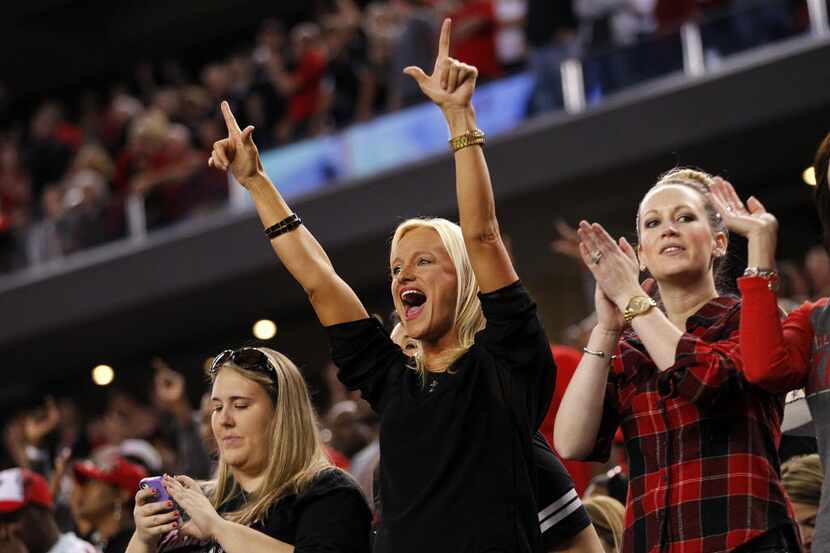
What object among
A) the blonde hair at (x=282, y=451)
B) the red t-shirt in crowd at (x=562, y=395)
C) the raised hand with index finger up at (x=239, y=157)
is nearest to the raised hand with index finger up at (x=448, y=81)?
the raised hand with index finger up at (x=239, y=157)

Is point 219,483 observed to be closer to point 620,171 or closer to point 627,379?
point 627,379

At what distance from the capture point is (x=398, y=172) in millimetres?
11211

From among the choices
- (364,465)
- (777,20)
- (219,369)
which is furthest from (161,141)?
(219,369)

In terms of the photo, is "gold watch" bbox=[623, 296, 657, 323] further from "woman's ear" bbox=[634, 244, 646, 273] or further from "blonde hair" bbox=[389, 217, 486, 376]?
"blonde hair" bbox=[389, 217, 486, 376]

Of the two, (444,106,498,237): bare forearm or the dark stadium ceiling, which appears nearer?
(444,106,498,237): bare forearm

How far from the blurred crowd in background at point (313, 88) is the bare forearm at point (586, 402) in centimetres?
644

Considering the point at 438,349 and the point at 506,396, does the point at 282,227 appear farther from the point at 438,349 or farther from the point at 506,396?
the point at 506,396

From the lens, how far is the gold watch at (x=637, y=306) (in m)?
3.39

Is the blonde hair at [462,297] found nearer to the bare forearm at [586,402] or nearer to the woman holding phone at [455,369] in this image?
the woman holding phone at [455,369]

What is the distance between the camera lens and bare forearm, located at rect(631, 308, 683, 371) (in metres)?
3.34

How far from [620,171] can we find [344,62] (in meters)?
2.51

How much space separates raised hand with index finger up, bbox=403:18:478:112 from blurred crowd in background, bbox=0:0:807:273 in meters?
6.61

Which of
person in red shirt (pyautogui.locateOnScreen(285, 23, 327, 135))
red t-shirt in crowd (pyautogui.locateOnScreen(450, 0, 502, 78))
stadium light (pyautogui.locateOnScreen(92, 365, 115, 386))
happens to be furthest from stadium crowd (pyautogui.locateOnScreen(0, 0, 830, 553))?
stadium light (pyautogui.locateOnScreen(92, 365, 115, 386))

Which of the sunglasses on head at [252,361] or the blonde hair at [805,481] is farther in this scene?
the blonde hair at [805,481]
